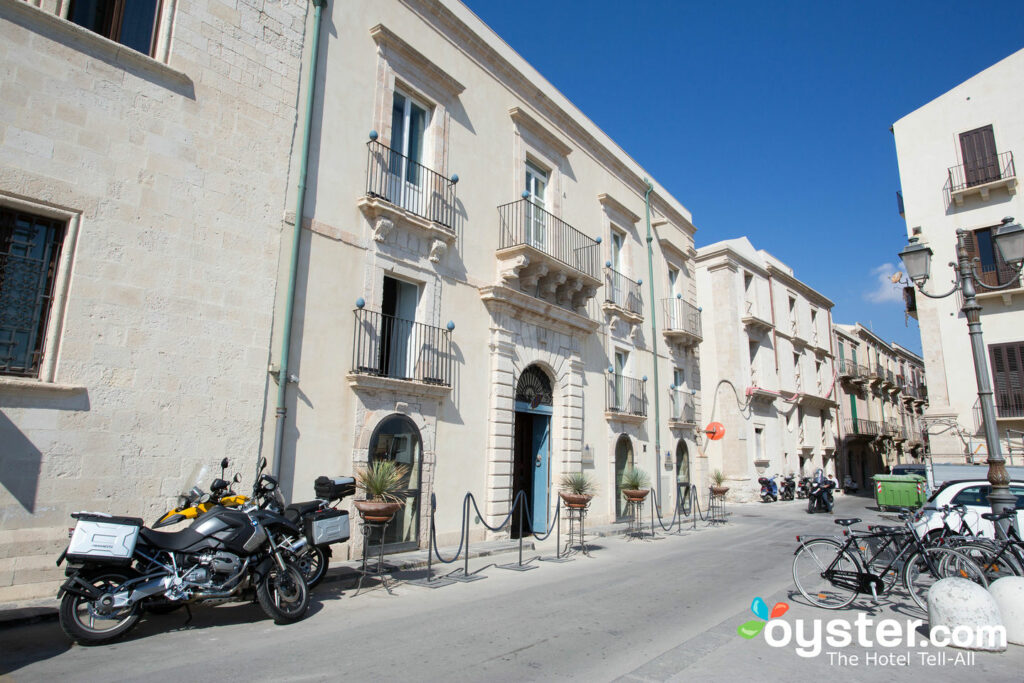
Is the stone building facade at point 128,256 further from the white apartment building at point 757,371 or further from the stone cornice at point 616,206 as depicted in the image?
the white apartment building at point 757,371

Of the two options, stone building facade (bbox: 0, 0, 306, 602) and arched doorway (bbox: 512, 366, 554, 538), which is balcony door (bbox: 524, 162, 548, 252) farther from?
stone building facade (bbox: 0, 0, 306, 602)

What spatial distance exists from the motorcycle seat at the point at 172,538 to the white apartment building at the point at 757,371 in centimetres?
2274

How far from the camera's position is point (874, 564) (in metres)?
6.69

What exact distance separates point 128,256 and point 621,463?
12.9 metres

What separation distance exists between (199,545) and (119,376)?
2.57m

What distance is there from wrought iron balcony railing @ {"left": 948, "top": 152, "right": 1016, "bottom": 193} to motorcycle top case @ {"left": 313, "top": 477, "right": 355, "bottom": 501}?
74.4ft

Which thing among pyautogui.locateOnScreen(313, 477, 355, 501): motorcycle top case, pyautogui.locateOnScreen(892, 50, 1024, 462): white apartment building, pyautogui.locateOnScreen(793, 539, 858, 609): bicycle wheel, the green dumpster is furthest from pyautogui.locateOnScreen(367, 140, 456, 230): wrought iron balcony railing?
the green dumpster

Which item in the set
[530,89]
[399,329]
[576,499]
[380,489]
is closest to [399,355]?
[399,329]

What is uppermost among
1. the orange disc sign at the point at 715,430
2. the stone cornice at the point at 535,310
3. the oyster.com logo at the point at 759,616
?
the stone cornice at the point at 535,310

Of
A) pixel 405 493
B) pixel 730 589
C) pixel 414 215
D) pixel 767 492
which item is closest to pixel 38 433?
pixel 405 493

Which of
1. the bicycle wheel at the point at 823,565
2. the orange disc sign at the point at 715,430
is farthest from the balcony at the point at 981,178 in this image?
the bicycle wheel at the point at 823,565

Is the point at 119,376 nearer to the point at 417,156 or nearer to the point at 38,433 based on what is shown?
the point at 38,433

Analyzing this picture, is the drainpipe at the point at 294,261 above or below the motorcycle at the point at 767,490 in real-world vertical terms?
above

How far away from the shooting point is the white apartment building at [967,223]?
1919cm
